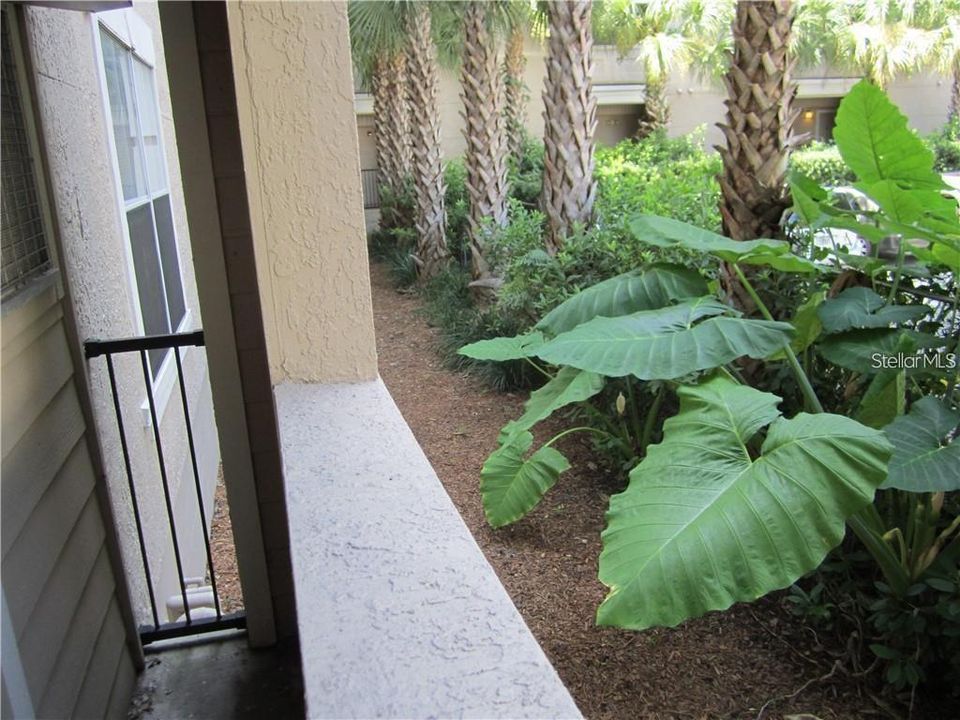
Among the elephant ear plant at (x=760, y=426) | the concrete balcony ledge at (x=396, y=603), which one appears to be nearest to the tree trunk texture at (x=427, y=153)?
the elephant ear plant at (x=760, y=426)

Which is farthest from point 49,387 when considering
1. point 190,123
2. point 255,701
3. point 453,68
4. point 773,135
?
point 453,68

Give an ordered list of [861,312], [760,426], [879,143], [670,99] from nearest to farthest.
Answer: [760,426] < [861,312] < [879,143] < [670,99]

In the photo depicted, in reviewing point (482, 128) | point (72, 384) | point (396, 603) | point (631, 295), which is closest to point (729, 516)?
point (396, 603)

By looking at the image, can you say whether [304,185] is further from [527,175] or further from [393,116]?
[527,175]

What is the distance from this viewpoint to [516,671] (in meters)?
1.08

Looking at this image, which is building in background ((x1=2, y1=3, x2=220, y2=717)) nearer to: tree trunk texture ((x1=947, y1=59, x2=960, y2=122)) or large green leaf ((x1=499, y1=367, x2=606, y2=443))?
large green leaf ((x1=499, y1=367, x2=606, y2=443))

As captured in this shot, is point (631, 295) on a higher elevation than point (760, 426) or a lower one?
higher

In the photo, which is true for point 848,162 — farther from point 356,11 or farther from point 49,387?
point 356,11

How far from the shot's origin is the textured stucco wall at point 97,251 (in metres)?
2.54

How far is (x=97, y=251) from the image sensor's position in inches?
121

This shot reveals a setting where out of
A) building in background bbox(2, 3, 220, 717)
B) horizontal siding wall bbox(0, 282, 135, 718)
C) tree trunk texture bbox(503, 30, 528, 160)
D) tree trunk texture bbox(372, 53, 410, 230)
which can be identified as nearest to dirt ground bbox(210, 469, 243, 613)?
building in background bbox(2, 3, 220, 717)

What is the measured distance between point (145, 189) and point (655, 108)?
18.5 m

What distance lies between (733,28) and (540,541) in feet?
11.1

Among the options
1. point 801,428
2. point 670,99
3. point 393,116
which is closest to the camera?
point 801,428
